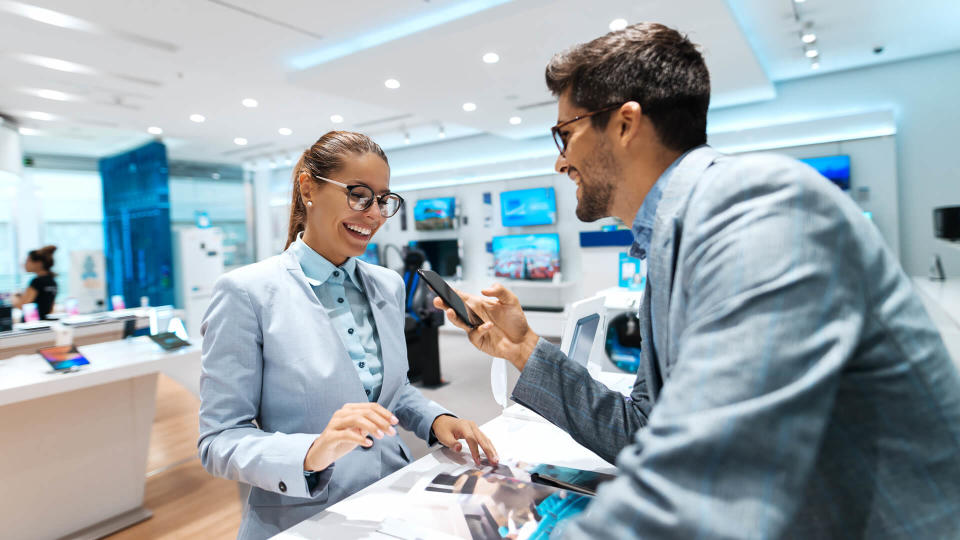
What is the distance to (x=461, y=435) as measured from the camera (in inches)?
54.9

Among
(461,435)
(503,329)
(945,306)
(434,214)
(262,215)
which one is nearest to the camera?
(503,329)

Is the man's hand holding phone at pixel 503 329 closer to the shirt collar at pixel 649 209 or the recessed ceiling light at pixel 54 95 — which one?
the shirt collar at pixel 649 209

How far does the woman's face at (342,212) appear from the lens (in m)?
1.44

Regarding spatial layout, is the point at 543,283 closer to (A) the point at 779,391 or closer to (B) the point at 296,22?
(B) the point at 296,22

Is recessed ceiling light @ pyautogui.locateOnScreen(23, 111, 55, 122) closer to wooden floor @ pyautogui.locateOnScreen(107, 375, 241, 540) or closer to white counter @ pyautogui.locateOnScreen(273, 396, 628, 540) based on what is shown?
wooden floor @ pyautogui.locateOnScreen(107, 375, 241, 540)

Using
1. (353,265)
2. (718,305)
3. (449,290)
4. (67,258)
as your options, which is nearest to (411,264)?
(353,265)

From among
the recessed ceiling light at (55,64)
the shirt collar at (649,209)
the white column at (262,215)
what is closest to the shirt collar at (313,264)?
the shirt collar at (649,209)

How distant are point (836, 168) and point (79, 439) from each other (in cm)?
750

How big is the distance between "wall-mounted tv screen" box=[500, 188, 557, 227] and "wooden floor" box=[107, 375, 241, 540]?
5516 millimetres

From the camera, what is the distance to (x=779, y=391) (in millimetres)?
504

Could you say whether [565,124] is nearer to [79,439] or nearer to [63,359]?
[63,359]

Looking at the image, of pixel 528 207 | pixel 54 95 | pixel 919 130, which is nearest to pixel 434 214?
pixel 528 207

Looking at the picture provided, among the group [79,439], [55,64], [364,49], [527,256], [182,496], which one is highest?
[55,64]

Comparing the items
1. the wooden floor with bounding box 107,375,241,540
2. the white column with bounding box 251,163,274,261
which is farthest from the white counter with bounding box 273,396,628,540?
the white column with bounding box 251,163,274,261
